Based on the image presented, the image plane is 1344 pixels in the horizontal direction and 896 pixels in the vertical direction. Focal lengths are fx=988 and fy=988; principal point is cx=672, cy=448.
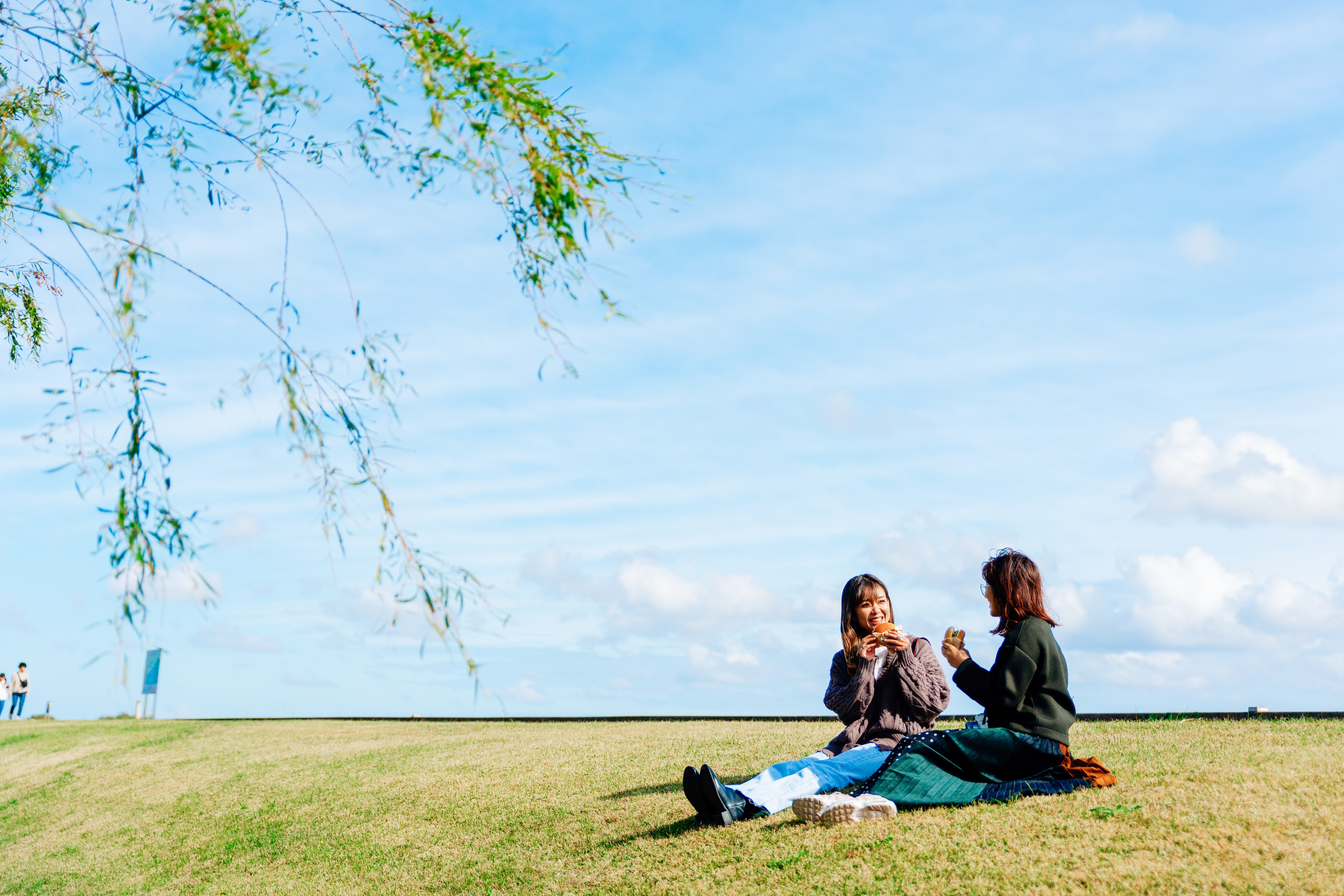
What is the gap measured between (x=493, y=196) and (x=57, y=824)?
12865 millimetres

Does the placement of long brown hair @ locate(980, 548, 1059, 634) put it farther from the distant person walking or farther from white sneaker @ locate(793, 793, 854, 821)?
the distant person walking

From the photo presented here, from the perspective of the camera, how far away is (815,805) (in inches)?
257

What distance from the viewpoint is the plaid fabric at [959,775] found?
6508 millimetres

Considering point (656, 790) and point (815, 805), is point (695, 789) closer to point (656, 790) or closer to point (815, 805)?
point (815, 805)

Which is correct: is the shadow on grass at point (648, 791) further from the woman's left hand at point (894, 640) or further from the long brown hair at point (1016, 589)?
the long brown hair at point (1016, 589)

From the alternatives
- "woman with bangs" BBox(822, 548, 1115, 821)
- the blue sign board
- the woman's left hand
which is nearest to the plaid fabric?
"woman with bangs" BBox(822, 548, 1115, 821)

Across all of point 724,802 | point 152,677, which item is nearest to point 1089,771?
point 724,802

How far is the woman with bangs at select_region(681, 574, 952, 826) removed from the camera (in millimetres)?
6848

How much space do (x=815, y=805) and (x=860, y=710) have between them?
31.7 inches

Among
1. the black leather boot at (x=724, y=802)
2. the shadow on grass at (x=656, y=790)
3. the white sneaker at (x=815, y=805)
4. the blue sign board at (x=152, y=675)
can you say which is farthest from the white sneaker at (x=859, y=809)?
the blue sign board at (x=152, y=675)

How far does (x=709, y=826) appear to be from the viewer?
7281 millimetres

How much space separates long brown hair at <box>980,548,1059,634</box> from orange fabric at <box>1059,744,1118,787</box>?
43.7 inches

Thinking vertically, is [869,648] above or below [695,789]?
above

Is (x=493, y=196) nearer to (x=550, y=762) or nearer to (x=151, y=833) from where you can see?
(x=550, y=762)
